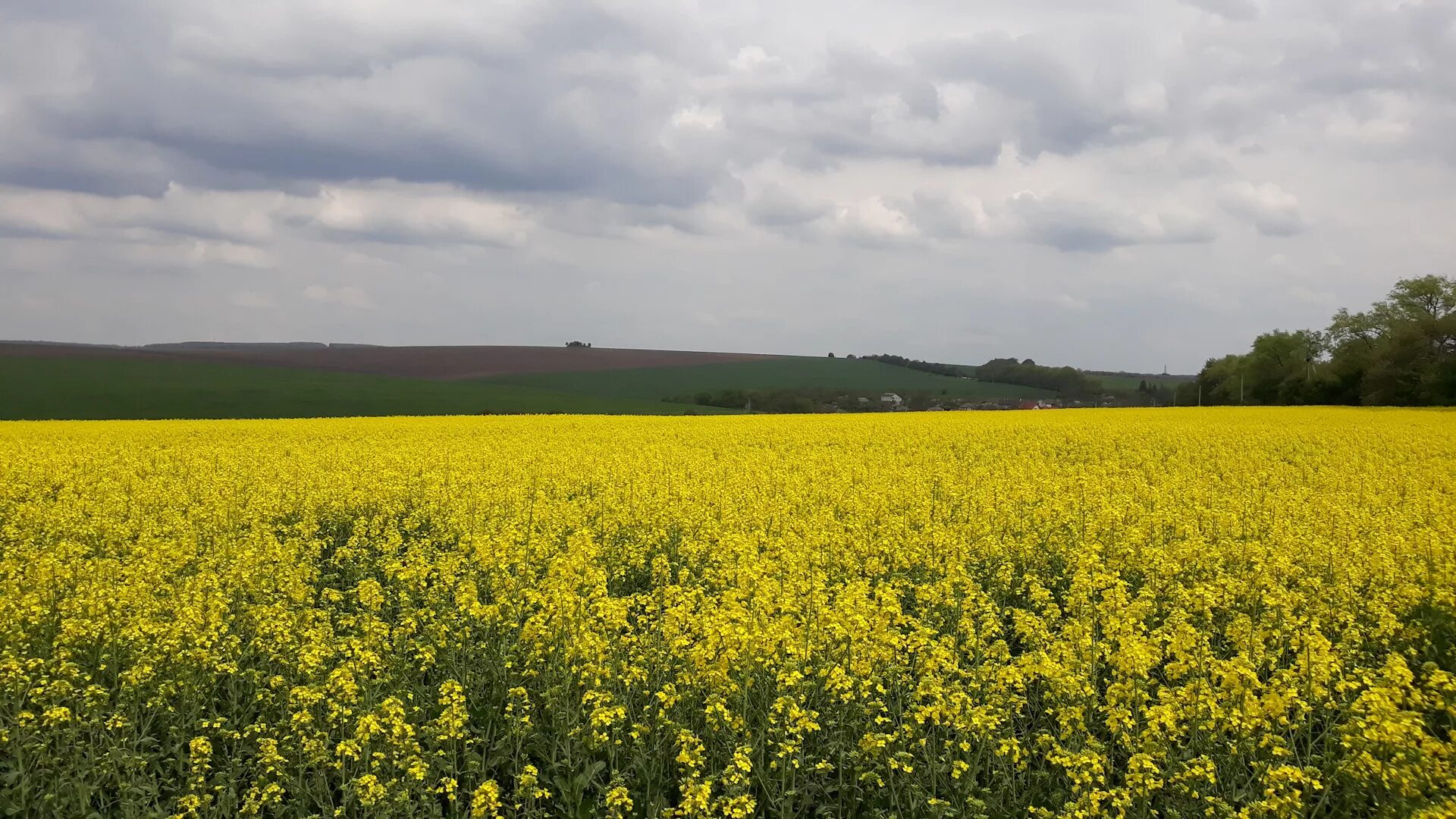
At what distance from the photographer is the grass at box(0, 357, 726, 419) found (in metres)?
45.6

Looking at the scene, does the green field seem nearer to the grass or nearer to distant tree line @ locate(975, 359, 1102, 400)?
distant tree line @ locate(975, 359, 1102, 400)

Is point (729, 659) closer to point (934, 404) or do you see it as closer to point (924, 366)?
point (934, 404)

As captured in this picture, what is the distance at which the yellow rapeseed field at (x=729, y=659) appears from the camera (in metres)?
5.00

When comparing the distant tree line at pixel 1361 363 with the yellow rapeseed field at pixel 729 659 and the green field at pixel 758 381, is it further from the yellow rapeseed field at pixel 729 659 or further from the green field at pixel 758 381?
the yellow rapeseed field at pixel 729 659

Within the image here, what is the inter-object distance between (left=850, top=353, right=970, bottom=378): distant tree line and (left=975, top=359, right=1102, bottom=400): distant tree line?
250 centimetres

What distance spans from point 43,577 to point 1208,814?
32.9 feet

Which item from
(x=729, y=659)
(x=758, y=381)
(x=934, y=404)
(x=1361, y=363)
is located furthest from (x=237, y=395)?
(x=1361, y=363)

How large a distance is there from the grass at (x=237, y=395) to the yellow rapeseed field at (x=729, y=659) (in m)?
38.2

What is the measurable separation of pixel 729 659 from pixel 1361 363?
6981cm

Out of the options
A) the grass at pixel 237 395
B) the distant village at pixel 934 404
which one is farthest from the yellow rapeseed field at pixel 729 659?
the distant village at pixel 934 404

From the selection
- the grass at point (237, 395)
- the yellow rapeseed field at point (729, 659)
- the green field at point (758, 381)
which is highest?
the green field at point (758, 381)

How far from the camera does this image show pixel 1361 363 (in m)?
58.2

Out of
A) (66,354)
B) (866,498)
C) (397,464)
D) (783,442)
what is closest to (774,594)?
(866,498)

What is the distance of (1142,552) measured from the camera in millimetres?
9625
